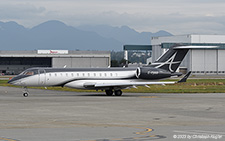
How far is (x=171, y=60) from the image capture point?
47.4 m

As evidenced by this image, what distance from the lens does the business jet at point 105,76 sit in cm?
4422

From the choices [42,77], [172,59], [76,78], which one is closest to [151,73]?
[172,59]

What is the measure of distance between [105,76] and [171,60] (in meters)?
7.23

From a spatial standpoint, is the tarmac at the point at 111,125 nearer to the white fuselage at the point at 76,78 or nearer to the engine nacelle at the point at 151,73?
the white fuselage at the point at 76,78

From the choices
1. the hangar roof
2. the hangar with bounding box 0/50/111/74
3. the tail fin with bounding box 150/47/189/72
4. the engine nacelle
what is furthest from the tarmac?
the hangar roof

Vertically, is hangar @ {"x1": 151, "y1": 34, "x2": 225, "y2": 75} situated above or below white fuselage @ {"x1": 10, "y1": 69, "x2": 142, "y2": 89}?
above

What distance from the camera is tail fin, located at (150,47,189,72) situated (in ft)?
155

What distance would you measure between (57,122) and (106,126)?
9.24 ft

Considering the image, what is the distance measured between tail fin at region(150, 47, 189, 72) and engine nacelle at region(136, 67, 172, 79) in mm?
1120

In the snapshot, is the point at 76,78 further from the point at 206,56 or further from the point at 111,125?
the point at 206,56

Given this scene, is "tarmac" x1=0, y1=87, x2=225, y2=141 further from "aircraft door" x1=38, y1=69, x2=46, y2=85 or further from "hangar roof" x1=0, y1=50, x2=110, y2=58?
"hangar roof" x1=0, y1=50, x2=110, y2=58

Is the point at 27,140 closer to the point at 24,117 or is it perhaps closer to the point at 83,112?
the point at 24,117

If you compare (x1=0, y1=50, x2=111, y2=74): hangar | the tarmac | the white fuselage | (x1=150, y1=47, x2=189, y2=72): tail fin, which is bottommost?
the tarmac

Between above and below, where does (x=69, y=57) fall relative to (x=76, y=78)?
above
